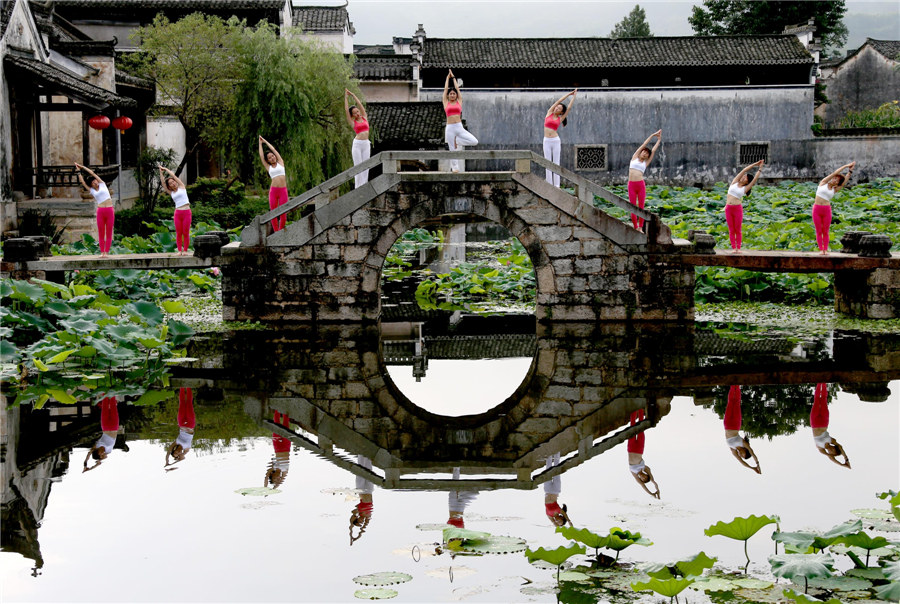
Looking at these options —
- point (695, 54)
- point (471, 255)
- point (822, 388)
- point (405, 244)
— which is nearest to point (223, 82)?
point (405, 244)

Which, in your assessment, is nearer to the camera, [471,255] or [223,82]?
[471,255]

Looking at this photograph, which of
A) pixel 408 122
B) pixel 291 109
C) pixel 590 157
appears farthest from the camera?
pixel 590 157

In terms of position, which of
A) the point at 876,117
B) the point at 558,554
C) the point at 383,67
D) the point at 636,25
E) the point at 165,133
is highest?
the point at 636,25

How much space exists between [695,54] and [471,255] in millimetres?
16663

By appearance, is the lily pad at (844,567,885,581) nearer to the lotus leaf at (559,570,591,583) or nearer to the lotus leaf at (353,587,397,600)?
the lotus leaf at (559,570,591,583)

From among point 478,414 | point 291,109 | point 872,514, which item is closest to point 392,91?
point 291,109

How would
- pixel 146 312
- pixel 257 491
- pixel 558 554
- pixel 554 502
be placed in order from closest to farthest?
1. pixel 558 554
2. pixel 554 502
3. pixel 257 491
4. pixel 146 312

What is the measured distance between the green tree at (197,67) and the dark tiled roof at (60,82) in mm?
5006

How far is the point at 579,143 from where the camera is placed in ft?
128

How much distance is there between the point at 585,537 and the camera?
264 inches

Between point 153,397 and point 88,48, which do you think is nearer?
point 153,397

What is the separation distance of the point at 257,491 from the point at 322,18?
1511 inches

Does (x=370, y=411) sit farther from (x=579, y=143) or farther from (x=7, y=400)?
(x=579, y=143)

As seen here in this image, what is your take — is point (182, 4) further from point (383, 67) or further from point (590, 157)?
point (590, 157)
